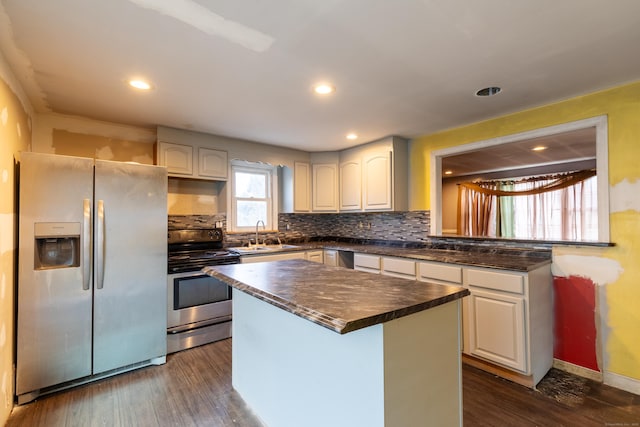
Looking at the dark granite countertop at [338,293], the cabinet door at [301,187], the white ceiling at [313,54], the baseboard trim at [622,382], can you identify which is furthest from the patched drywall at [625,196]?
the cabinet door at [301,187]

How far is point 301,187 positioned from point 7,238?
9.96 ft

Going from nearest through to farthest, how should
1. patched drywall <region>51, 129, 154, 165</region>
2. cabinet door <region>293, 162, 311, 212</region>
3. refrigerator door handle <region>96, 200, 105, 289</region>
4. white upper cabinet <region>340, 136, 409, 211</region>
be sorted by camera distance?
refrigerator door handle <region>96, 200, 105, 289</region> → patched drywall <region>51, 129, 154, 165</region> → white upper cabinet <region>340, 136, 409, 211</region> → cabinet door <region>293, 162, 311, 212</region>

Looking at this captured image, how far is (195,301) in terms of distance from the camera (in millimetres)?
2857

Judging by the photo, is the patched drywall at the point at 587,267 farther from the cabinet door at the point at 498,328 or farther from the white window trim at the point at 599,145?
the cabinet door at the point at 498,328

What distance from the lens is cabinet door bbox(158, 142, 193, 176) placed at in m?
3.10

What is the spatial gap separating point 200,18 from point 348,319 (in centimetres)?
158

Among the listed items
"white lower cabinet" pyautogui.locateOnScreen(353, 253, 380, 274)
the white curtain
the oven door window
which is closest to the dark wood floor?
the oven door window

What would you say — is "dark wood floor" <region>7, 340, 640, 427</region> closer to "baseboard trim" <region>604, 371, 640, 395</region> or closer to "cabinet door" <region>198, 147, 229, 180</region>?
"baseboard trim" <region>604, 371, 640, 395</region>

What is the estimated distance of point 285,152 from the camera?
4141 millimetres

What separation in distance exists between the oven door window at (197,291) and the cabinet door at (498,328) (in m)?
2.40

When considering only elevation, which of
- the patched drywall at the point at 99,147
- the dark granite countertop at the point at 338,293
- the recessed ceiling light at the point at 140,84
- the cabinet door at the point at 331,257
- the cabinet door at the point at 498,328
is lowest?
the cabinet door at the point at 498,328

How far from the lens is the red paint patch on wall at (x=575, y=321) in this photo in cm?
227

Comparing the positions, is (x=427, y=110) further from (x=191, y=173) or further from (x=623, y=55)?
(x=191, y=173)

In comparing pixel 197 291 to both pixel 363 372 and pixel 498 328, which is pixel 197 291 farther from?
pixel 498 328
